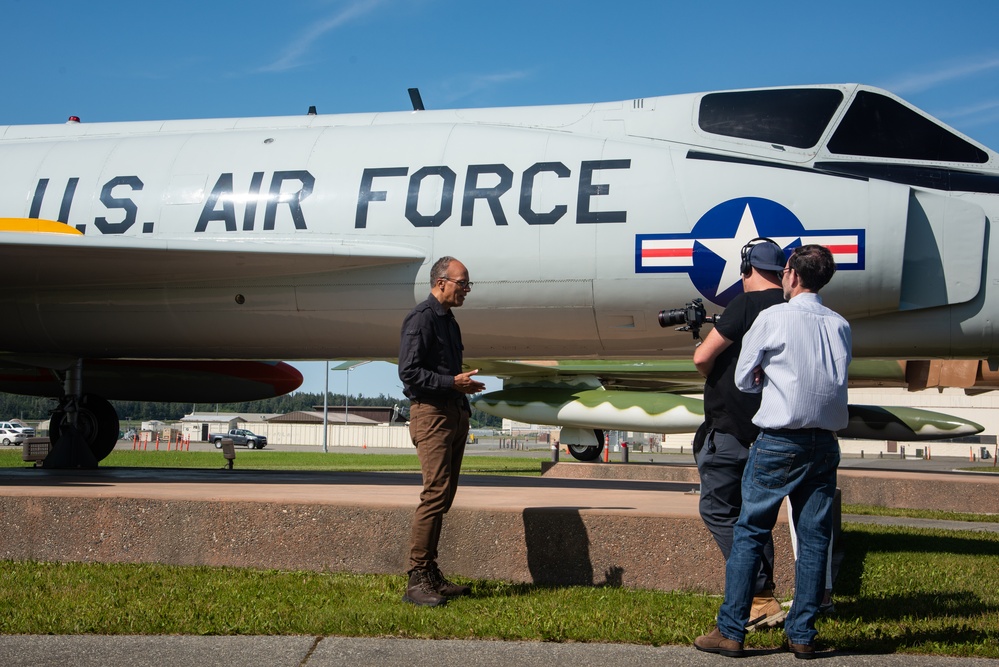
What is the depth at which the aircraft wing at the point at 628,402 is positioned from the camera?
19656mm

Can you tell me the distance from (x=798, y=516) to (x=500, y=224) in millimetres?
5206

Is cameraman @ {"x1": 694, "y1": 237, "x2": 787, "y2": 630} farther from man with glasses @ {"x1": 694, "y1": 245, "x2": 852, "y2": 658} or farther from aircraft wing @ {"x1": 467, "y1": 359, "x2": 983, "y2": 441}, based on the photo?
aircraft wing @ {"x1": 467, "y1": 359, "x2": 983, "y2": 441}

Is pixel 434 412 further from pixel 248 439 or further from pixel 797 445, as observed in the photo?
pixel 248 439

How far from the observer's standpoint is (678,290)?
332 inches

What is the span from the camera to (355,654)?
400cm

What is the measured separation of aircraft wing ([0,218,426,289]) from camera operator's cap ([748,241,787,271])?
474 centimetres

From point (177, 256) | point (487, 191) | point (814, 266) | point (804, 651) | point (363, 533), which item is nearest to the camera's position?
point (804, 651)

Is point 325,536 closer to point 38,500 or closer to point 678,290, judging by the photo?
point 38,500

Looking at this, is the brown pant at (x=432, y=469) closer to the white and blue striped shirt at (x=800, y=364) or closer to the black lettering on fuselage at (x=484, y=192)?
A: the white and blue striped shirt at (x=800, y=364)

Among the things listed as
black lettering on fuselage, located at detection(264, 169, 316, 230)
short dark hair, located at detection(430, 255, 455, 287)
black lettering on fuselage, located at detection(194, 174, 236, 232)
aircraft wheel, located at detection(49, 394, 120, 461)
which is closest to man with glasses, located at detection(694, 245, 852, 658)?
short dark hair, located at detection(430, 255, 455, 287)

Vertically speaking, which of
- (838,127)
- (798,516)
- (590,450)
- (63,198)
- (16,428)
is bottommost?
(16,428)

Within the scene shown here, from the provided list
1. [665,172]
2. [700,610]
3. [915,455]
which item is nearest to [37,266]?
[665,172]

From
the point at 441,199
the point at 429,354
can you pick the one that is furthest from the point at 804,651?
the point at 441,199

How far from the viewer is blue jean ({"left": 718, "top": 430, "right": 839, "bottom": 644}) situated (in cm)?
404
